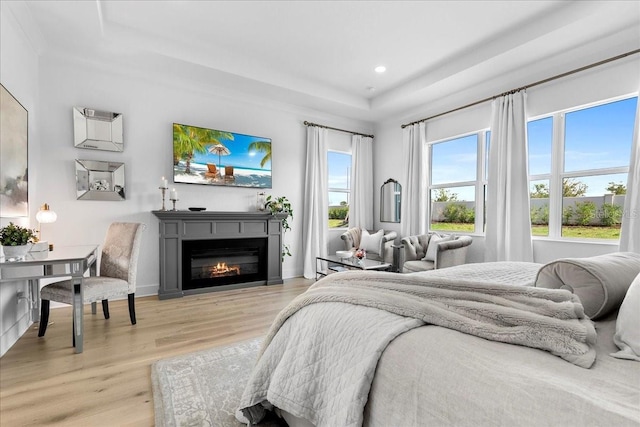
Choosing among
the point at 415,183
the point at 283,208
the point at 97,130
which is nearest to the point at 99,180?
the point at 97,130

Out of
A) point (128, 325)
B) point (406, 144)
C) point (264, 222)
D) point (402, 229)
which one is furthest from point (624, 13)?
point (128, 325)

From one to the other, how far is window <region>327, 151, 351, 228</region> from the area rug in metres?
3.48

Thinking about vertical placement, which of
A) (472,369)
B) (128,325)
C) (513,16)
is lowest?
(128,325)

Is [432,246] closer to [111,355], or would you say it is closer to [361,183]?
[361,183]

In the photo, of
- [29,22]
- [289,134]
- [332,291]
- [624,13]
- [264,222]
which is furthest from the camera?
[289,134]

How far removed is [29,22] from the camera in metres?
2.82

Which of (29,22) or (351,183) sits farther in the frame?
(351,183)

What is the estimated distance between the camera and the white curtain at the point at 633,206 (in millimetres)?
2855

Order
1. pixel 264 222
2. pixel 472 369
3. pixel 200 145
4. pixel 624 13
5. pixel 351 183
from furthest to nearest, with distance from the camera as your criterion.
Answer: pixel 351 183 < pixel 264 222 < pixel 200 145 < pixel 624 13 < pixel 472 369

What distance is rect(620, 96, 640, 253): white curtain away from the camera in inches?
112

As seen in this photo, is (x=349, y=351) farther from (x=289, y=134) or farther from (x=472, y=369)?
(x=289, y=134)

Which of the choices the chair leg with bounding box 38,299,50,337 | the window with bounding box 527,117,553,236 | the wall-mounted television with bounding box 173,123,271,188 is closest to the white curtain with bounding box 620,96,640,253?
the window with bounding box 527,117,553,236

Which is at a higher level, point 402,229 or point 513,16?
point 513,16

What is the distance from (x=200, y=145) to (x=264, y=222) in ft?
4.58
